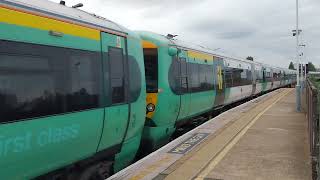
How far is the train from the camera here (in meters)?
4.87

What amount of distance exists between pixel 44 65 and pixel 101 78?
59.9 inches

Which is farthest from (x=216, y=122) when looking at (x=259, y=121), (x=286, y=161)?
(x=286, y=161)

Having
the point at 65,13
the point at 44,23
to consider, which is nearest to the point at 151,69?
the point at 65,13

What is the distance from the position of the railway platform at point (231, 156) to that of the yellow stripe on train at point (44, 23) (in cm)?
231

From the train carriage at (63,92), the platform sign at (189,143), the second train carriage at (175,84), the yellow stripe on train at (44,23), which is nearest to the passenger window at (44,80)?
the train carriage at (63,92)

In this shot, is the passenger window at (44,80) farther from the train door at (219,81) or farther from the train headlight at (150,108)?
the train door at (219,81)

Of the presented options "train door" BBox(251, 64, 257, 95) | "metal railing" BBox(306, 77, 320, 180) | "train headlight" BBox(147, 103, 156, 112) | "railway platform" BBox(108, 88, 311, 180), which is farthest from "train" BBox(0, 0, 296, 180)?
"train door" BBox(251, 64, 257, 95)

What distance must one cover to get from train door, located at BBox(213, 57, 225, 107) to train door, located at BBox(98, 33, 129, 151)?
9.79m

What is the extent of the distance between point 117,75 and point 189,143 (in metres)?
3.78

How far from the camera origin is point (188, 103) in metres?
13.0

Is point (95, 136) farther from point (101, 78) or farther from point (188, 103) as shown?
point (188, 103)

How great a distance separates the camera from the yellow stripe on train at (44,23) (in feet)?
15.8

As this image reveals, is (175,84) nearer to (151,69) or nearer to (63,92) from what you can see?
(151,69)

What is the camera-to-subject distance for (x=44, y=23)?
17.9 feet
